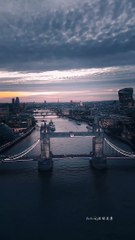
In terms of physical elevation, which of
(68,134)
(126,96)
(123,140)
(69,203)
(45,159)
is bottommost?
(69,203)

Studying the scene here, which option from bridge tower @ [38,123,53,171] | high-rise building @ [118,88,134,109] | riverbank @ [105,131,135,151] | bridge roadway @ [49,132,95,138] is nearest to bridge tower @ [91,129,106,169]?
bridge roadway @ [49,132,95,138]

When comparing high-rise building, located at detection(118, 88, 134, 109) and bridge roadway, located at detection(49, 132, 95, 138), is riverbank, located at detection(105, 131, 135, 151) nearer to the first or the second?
bridge roadway, located at detection(49, 132, 95, 138)

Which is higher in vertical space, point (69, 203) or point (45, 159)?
point (45, 159)

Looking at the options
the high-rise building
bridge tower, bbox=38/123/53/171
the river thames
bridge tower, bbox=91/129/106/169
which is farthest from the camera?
the high-rise building

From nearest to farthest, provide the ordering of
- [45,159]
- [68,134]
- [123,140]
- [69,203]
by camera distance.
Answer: [69,203]
[45,159]
[68,134]
[123,140]

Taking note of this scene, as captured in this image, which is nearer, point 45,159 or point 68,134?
point 45,159

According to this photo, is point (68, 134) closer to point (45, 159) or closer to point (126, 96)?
point (45, 159)

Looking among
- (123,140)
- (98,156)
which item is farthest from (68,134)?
(123,140)

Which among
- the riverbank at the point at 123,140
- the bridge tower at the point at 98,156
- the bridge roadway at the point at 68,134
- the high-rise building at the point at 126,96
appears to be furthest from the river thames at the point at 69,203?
the high-rise building at the point at 126,96

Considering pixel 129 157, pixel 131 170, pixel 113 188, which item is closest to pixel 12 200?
pixel 113 188
